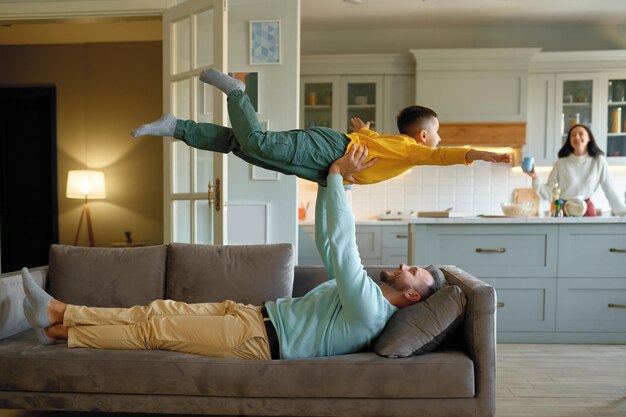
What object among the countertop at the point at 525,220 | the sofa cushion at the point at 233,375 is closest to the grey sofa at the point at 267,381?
the sofa cushion at the point at 233,375

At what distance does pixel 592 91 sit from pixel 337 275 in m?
4.91

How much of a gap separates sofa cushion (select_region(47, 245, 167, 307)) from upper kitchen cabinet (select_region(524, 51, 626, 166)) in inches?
174

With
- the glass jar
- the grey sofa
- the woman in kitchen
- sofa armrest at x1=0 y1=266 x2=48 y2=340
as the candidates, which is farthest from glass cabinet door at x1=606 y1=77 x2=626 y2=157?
sofa armrest at x1=0 y1=266 x2=48 y2=340

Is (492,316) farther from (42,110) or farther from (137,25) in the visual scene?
(42,110)

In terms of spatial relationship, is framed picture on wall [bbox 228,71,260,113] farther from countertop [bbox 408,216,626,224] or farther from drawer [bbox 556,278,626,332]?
drawer [bbox 556,278,626,332]

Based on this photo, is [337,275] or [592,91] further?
[592,91]

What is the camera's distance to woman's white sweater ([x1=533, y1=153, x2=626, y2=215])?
4750 mm

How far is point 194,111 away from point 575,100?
4.11m

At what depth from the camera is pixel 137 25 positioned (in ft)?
19.3

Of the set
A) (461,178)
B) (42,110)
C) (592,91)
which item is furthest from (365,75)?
(42,110)

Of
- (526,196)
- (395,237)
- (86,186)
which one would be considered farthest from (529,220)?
(86,186)

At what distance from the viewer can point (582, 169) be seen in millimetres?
4820

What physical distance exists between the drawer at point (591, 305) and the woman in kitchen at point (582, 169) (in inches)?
33.4

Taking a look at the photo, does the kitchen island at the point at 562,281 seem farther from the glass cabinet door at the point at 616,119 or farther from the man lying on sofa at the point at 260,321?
the glass cabinet door at the point at 616,119
